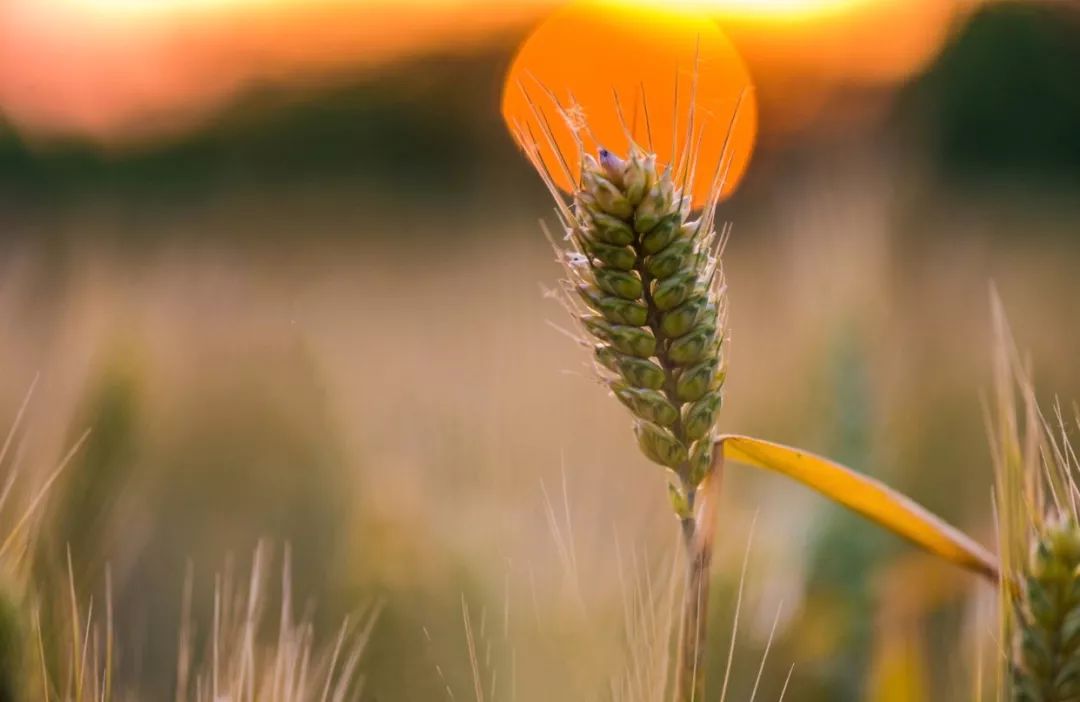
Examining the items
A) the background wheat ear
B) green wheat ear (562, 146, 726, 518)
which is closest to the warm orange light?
green wheat ear (562, 146, 726, 518)

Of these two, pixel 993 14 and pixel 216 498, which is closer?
pixel 216 498

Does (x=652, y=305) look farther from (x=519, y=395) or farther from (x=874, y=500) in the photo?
(x=519, y=395)

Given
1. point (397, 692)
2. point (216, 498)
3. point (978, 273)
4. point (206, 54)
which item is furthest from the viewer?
point (206, 54)

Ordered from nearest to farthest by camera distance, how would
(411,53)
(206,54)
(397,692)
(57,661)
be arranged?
(57,661) < (397,692) < (206,54) < (411,53)

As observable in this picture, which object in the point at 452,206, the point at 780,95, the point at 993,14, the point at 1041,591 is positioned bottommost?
the point at 1041,591

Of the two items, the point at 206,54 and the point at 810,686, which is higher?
the point at 206,54

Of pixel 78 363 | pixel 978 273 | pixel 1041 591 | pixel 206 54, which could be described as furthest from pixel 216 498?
pixel 206 54

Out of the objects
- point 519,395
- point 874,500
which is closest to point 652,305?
point 874,500

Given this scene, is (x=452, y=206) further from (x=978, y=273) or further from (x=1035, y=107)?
(x=1035, y=107)
